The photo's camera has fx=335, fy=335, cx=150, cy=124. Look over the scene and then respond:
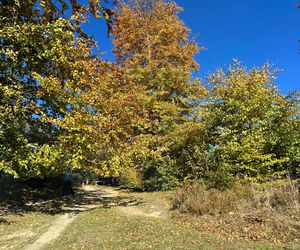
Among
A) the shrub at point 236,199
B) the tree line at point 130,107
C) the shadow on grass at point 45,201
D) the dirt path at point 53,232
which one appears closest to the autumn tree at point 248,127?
the tree line at point 130,107

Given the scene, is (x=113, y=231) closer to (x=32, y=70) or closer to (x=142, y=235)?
(x=142, y=235)

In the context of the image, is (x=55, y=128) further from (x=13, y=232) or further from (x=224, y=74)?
(x=224, y=74)

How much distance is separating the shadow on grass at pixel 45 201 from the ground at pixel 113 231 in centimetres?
63

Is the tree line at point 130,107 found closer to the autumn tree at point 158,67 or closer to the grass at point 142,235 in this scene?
the autumn tree at point 158,67

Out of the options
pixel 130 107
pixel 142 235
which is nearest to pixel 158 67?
pixel 130 107

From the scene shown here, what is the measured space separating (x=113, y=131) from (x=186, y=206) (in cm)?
503

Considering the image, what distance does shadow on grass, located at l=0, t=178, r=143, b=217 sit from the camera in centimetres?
1800

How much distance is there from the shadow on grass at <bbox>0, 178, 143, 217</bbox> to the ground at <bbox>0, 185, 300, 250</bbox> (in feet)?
2.07

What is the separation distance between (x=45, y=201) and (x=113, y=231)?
39.5 ft

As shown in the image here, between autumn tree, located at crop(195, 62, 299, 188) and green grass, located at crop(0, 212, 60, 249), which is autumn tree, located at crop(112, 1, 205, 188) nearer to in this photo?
autumn tree, located at crop(195, 62, 299, 188)

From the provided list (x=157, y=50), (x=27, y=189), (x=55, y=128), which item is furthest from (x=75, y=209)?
(x=157, y=50)

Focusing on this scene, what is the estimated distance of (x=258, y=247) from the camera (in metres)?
8.72

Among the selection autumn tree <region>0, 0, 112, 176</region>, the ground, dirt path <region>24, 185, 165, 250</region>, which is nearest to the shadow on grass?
dirt path <region>24, 185, 165, 250</region>

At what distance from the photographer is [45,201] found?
72.9ft
